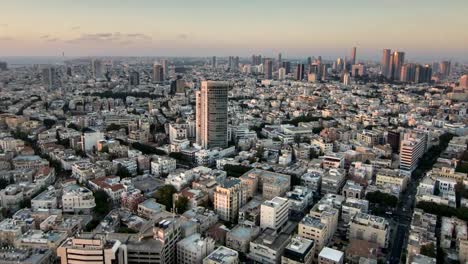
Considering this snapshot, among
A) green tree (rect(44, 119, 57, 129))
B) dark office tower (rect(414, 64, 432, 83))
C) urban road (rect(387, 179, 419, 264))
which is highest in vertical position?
dark office tower (rect(414, 64, 432, 83))

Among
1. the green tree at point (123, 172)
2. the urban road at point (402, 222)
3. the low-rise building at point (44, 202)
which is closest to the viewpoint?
the urban road at point (402, 222)

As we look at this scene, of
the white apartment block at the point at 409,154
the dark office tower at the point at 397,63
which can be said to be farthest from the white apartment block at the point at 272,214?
the dark office tower at the point at 397,63

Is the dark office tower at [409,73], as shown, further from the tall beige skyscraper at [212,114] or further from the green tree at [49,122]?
the green tree at [49,122]

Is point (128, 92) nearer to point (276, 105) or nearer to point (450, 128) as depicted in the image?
point (276, 105)

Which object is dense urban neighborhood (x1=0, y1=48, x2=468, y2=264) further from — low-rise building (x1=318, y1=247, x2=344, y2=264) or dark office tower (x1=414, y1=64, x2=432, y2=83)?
dark office tower (x1=414, y1=64, x2=432, y2=83)

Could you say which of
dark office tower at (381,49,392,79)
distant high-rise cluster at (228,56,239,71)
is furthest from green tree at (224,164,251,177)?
distant high-rise cluster at (228,56,239,71)

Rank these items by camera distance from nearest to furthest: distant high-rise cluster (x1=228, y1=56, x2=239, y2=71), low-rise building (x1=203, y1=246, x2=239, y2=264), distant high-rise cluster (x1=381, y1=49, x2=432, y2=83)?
low-rise building (x1=203, y1=246, x2=239, y2=264)
distant high-rise cluster (x1=381, y1=49, x2=432, y2=83)
distant high-rise cluster (x1=228, y1=56, x2=239, y2=71)
